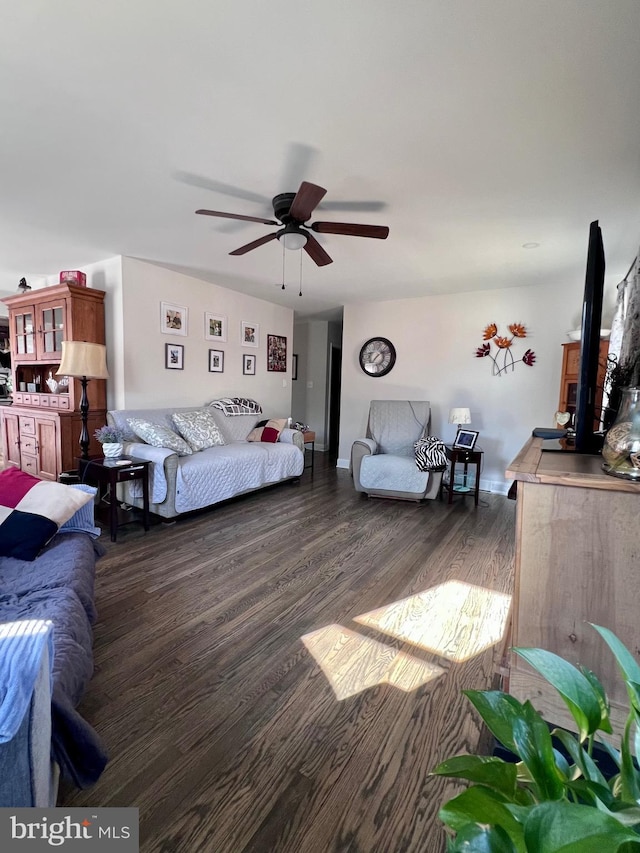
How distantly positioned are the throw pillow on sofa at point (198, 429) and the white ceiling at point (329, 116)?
1.70 m

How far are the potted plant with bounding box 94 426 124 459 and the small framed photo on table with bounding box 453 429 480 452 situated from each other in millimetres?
3325

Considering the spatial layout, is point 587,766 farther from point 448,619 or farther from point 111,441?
point 111,441

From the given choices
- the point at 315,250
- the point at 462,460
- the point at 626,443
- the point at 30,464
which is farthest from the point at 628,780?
the point at 30,464

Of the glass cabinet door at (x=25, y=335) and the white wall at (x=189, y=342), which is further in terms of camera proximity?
the glass cabinet door at (x=25, y=335)

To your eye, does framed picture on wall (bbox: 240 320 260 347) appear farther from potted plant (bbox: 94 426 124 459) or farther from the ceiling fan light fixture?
the ceiling fan light fixture

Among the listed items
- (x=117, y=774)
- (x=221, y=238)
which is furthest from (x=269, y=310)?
(x=117, y=774)

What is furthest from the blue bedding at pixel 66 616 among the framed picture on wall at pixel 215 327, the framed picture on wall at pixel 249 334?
the framed picture on wall at pixel 249 334

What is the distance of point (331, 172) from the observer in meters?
2.16

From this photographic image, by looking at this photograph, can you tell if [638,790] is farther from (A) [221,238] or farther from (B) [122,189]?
(A) [221,238]

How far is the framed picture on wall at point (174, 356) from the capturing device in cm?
418

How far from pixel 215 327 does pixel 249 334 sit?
1.96 ft

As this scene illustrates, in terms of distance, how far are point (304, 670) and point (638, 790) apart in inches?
57.1

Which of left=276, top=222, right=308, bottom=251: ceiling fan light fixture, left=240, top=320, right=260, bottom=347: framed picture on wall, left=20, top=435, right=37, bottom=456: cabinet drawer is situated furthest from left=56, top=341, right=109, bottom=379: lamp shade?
left=240, top=320, right=260, bottom=347: framed picture on wall

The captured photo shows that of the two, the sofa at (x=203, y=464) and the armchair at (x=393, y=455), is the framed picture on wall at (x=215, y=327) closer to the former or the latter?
the sofa at (x=203, y=464)
